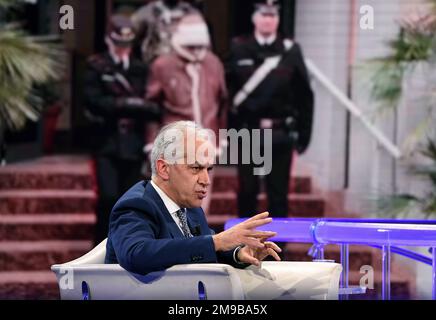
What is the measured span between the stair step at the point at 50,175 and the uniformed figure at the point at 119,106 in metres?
0.32

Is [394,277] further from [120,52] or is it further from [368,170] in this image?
[120,52]

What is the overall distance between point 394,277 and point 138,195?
14.4ft

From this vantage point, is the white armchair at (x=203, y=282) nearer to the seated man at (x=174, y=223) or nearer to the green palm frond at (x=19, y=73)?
the seated man at (x=174, y=223)

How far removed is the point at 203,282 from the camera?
2.77 metres

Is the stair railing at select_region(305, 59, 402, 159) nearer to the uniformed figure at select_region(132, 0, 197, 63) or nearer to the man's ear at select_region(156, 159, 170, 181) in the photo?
the uniformed figure at select_region(132, 0, 197, 63)

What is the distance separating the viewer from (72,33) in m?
7.03

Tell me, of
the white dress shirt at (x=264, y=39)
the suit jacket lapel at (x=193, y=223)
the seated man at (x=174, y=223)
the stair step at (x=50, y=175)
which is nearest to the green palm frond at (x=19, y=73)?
the stair step at (x=50, y=175)

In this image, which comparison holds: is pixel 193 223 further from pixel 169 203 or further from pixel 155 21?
pixel 155 21

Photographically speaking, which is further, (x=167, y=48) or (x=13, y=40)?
(x=167, y=48)

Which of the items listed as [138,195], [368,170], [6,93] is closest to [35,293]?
[6,93]

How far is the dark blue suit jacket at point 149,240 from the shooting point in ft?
9.08

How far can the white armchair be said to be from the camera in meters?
2.75

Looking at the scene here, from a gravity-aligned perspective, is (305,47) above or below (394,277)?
above

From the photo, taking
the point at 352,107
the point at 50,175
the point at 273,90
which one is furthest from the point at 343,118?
the point at 50,175
